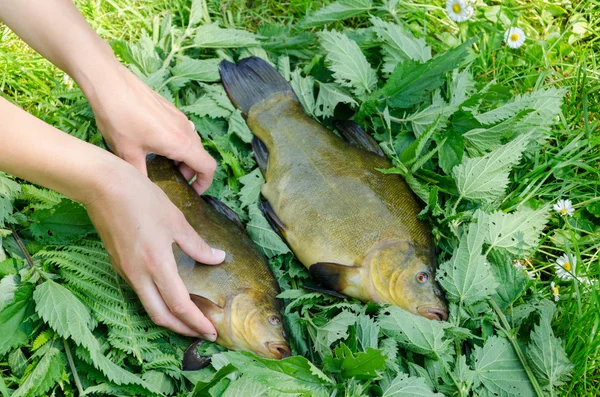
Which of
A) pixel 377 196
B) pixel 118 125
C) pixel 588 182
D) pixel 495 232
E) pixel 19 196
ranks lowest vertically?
pixel 588 182

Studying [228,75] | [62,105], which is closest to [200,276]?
[228,75]

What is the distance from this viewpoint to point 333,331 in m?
3.13

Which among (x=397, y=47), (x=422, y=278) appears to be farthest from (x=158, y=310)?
(x=397, y=47)

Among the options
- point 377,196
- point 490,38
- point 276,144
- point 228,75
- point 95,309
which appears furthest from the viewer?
point 490,38

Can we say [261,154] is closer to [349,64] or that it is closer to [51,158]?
[349,64]

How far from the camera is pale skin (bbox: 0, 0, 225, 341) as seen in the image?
2.69 meters

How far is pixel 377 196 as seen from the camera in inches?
137

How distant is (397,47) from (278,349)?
6.52 ft

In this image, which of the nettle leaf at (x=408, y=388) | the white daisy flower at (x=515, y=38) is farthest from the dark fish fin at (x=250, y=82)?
the nettle leaf at (x=408, y=388)

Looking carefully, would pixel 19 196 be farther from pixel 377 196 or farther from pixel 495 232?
pixel 495 232

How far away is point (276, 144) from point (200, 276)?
3.17 feet

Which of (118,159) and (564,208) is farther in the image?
(564,208)

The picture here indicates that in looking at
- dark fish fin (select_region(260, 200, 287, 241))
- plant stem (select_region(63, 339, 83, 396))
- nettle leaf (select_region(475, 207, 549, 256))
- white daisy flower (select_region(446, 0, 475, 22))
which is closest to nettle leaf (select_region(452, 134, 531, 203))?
nettle leaf (select_region(475, 207, 549, 256))

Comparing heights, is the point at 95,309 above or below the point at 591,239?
above
